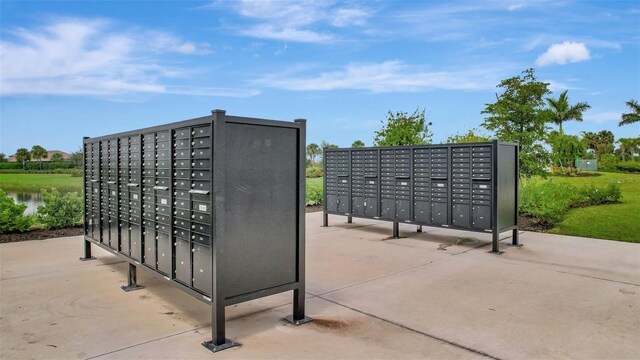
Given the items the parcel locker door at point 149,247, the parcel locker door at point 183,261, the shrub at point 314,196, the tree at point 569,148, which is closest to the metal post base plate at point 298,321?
the parcel locker door at point 183,261

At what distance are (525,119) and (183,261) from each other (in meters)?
11.1

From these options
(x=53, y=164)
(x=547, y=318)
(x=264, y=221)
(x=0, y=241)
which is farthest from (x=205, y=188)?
(x=53, y=164)

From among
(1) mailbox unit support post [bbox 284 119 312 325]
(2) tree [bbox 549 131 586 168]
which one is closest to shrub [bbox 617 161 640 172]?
(2) tree [bbox 549 131 586 168]

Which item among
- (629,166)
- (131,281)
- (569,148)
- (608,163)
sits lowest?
(131,281)

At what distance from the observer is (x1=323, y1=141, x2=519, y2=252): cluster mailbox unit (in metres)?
6.55

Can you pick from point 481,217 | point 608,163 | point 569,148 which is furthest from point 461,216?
point 608,163

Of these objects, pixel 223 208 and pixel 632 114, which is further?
pixel 632 114

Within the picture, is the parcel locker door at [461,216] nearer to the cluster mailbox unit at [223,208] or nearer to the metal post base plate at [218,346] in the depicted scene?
the cluster mailbox unit at [223,208]

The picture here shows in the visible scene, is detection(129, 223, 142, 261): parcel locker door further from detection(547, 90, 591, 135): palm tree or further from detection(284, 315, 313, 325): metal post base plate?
detection(547, 90, 591, 135): palm tree

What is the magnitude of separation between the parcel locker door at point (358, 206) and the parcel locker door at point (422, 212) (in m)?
1.20

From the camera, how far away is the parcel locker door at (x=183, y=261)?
3.52m

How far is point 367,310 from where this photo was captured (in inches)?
154

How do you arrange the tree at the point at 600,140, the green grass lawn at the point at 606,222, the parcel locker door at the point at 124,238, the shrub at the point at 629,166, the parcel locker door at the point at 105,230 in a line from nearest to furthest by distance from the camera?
1. the parcel locker door at the point at 124,238
2. the parcel locker door at the point at 105,230
3. the green grass lawn at the point at 606,222
4. the shrub at the point at 629,166
5. the tree at the point at 600,140

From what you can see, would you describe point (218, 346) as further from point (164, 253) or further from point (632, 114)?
point (632, 114)
